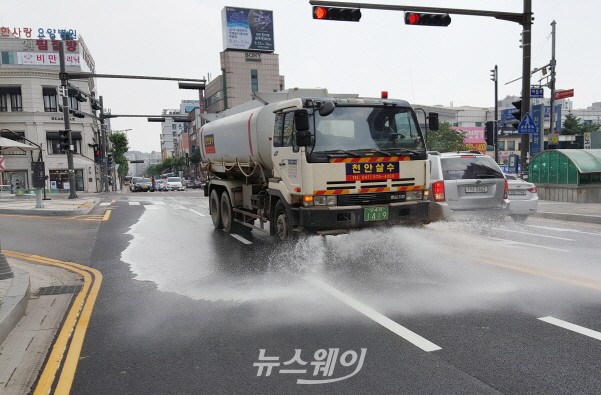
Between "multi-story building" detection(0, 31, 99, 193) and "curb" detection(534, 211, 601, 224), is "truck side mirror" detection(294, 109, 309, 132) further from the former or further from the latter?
"multi-story building" detection(0, 31, 99, 193)

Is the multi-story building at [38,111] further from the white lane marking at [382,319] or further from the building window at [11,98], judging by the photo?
the white lane marking at [382,319]

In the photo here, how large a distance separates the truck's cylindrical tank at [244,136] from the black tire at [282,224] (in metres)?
0.99

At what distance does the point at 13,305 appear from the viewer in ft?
17.5

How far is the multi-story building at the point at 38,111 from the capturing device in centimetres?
5072

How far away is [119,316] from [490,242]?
23.5 feet

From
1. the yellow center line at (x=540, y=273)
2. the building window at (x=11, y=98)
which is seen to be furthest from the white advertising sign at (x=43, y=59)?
the yellow center line at (x=540, y=273)

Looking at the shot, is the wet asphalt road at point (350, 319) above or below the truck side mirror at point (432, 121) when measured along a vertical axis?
below

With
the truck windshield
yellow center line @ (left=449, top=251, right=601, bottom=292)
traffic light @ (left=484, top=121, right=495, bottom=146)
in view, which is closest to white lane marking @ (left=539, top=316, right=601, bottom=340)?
yellow center line @ (left=449, top=251, right=601, bottom=292)

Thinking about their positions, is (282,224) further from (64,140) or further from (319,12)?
(64,140)

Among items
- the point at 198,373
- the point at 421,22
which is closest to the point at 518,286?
the point at 198,373

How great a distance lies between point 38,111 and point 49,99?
2.03 meters

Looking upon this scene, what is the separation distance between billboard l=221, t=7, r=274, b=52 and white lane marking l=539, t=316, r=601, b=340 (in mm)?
105018

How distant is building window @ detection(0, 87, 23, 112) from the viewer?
5181 cm

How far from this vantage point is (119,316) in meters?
5.55
